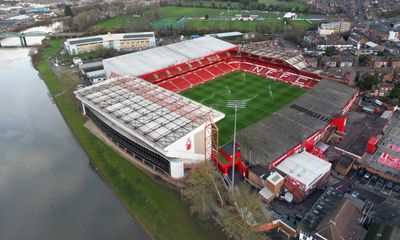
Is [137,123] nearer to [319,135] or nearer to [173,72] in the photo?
[319,135]

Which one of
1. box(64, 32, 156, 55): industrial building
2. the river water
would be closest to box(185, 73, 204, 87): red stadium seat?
the river water

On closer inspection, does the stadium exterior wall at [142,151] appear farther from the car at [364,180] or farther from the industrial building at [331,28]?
the industrial building at [331,28]

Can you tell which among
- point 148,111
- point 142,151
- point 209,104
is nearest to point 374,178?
point 209,104

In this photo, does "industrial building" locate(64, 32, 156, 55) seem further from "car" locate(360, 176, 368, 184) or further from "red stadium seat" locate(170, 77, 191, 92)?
"car" locate(360, 176, 368, 184)

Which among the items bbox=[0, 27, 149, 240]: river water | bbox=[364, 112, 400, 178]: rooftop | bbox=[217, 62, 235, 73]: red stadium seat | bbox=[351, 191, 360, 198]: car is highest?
bbox=[217, 62, 235, 73]: red stadium seat

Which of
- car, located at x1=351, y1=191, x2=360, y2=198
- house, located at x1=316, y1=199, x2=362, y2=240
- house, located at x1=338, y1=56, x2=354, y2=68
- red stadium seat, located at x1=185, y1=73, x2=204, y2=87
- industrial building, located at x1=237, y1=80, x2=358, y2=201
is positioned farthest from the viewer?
house, located at x1=338, y1=56, x2=354, y2=68

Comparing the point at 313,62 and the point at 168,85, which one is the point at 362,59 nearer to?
the point at 313,62
